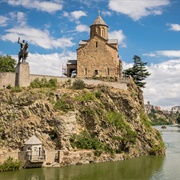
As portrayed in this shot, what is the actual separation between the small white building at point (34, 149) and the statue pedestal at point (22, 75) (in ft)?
28.4

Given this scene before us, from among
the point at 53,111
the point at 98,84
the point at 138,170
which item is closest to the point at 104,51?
the point at 98,84

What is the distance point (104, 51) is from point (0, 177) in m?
25.8

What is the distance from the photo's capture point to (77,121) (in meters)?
35.3

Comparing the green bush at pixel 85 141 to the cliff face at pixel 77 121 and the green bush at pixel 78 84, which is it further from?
the green bush at pixel 78 84

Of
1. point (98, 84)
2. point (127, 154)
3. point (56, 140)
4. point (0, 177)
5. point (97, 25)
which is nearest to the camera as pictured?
point (0, 177)

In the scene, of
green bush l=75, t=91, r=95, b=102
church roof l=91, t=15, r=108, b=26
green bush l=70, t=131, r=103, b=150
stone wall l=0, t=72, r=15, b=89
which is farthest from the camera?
church roof l=91, t=15, r=108, b=26

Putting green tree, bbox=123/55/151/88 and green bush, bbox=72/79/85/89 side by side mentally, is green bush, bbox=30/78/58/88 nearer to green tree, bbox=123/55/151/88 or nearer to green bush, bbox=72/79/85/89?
green bush, bbox=72/79/85/89

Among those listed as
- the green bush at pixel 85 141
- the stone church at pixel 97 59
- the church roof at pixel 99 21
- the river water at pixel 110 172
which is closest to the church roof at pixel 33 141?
the river water at pixel 110 172

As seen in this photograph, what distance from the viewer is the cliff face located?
3200 centimetres

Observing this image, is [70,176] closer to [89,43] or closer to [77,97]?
[77,97]

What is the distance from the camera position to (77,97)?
36.5 metres

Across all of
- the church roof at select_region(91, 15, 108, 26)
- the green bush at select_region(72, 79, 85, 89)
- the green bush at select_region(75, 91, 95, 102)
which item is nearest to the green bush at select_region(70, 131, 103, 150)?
the green bush at select_region(75, 91, 95, 102)

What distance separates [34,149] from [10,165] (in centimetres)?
269

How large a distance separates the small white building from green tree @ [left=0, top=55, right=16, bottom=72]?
1856 cm
